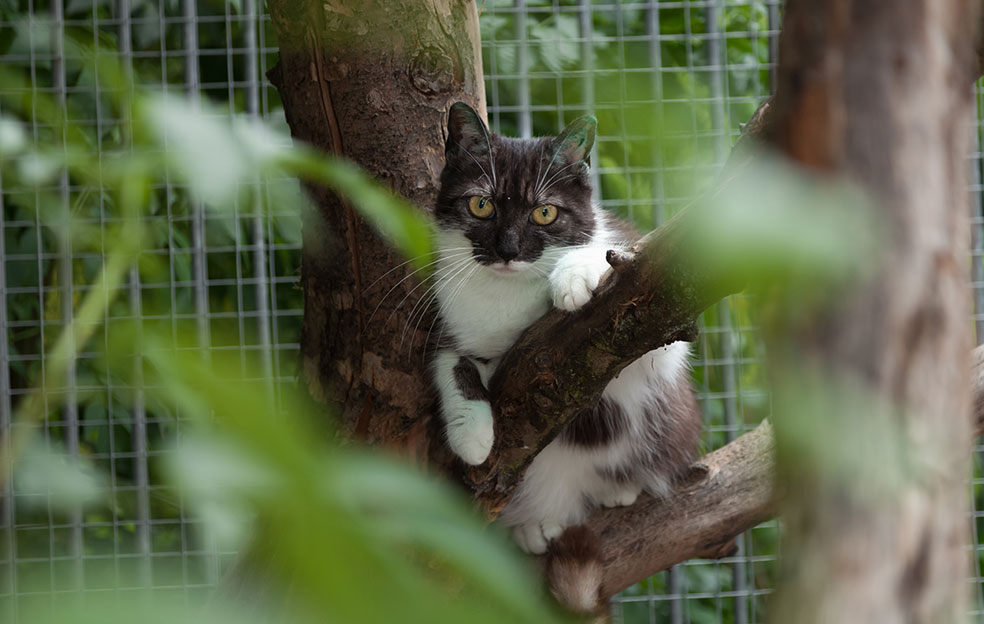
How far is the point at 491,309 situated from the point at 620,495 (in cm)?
54

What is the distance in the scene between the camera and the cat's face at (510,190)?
5.47 feet

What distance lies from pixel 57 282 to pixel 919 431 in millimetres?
2575

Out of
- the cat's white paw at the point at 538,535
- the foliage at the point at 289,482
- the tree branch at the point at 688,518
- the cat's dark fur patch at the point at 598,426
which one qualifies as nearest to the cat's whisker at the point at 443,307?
the cat's dark fur patch at the point at 598,426

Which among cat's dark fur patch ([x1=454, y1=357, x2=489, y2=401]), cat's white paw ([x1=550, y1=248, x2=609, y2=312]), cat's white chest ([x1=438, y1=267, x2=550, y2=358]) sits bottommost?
cat's dark fur patch ([x1=454, y1=357, x2=489, y2=401])

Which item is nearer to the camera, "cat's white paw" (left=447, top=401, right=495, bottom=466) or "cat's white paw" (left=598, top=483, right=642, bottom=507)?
"cat's white paw" (left=447, top=401, right=495, bottom=466)

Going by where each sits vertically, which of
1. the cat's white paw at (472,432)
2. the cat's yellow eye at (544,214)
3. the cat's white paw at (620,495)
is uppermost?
the cat's yellow eye at (544,214)

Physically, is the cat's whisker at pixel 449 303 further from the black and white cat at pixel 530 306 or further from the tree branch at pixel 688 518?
the tree branch at pixel 688 518

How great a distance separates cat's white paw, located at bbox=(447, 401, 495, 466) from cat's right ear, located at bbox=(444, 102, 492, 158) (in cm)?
48

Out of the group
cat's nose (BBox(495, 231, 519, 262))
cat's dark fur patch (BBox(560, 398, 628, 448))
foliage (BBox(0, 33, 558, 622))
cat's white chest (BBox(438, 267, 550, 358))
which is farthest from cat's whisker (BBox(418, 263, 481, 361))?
foliage (BBox(0, 33, 558, 622))

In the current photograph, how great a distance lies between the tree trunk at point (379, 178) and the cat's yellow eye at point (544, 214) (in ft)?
0.81

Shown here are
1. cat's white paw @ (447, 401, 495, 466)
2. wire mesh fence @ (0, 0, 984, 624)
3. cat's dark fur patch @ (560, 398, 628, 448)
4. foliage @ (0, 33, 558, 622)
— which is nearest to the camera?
foliage @ (0, 33, 558, 622)

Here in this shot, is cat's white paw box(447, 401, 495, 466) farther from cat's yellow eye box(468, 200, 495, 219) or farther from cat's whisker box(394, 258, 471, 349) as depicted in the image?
cat's yellow eye box(468, 200, 495, 219)

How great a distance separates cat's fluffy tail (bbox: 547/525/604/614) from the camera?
1.81 meters

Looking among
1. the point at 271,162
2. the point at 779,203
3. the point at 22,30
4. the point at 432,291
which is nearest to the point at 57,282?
the point at 22,30
